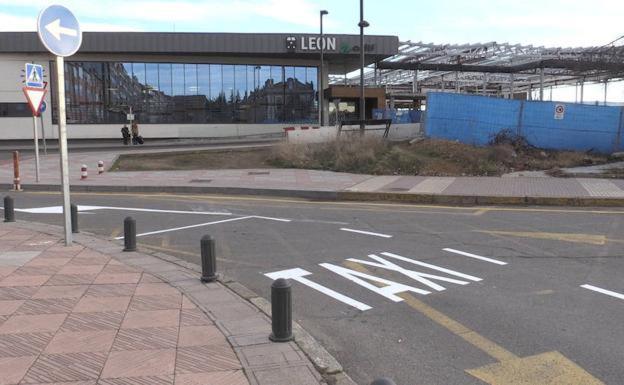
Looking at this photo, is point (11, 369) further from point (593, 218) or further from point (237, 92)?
point (237, 92)

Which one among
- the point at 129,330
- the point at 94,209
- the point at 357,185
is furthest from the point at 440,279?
the point at 357,185

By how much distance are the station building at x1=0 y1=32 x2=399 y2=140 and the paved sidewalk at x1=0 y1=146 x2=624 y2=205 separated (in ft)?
64.9

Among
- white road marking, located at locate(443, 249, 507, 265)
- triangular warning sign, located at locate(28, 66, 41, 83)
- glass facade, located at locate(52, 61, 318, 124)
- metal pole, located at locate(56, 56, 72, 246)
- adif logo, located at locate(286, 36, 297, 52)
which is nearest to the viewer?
white road marking, located at locate(443, 249, 507, 265)

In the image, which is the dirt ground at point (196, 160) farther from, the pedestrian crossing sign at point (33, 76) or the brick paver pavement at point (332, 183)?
the pedestrian crossing sign at point (33, 76)

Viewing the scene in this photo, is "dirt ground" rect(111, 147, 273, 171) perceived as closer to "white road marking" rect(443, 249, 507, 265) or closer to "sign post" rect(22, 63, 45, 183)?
"sign post" rect(22, 63, 45, 183)

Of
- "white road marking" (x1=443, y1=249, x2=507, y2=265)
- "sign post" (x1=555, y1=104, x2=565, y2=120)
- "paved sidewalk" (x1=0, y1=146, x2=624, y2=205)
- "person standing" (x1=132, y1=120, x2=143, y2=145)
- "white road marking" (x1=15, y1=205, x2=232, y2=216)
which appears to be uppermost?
"sign post" (x1=555, y1=104, x2=565, y2=120)

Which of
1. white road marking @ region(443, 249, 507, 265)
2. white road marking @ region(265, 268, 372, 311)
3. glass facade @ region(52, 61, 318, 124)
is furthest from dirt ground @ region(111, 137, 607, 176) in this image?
glass facade @ region(52, 61, 318, 124)

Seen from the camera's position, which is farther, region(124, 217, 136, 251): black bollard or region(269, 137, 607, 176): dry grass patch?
region(269, 137, 607, 176): dry grass patch

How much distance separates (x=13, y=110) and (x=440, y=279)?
132 feet

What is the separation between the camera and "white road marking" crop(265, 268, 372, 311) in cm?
604

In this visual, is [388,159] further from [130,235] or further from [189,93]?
[189,93]

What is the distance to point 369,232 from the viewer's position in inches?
401

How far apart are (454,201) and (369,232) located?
486 centimetres

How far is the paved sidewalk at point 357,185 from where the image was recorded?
14180mm
